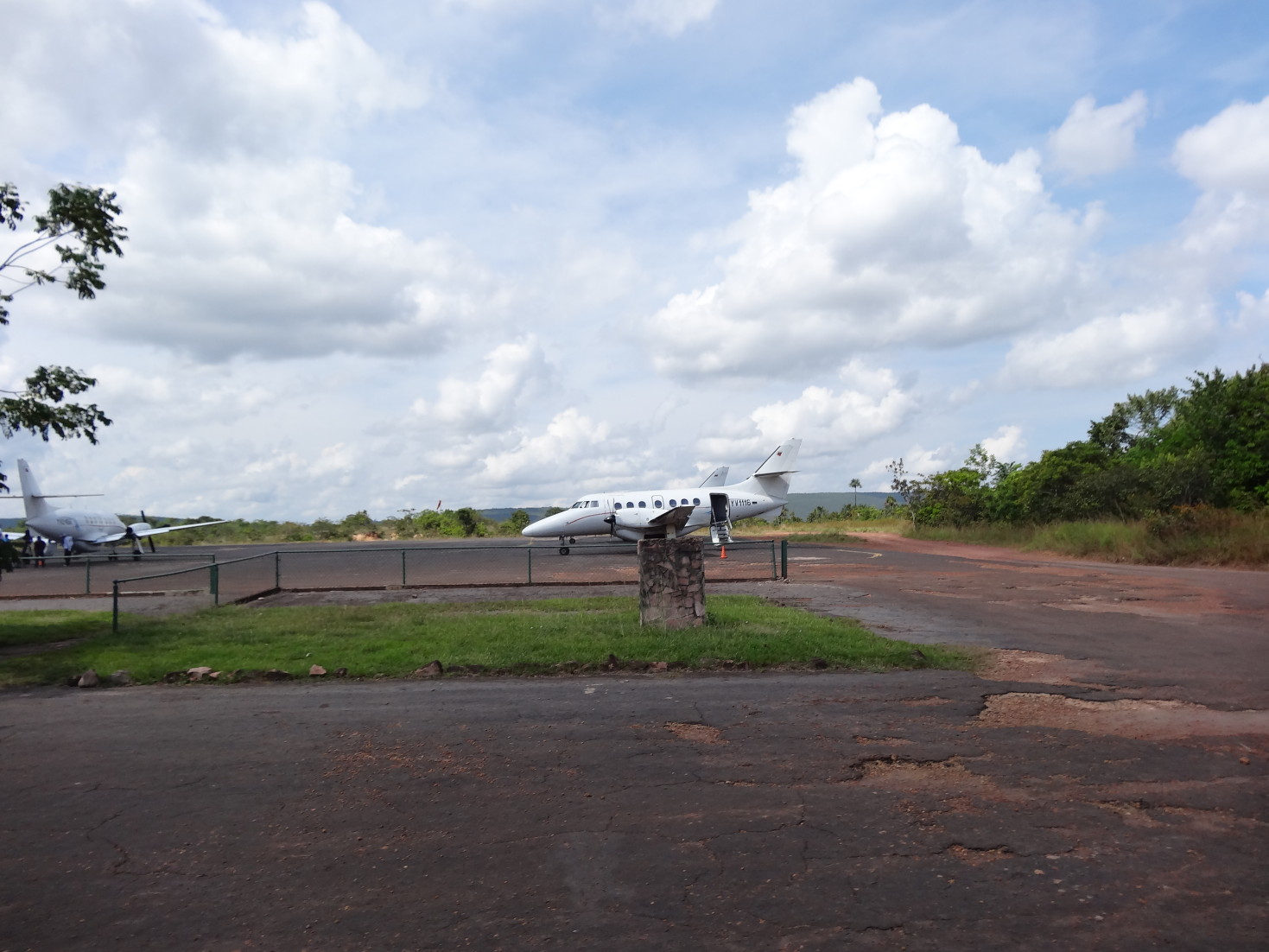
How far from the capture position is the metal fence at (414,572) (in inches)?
759

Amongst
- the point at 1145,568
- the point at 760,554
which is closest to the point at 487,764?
the point at 1145,568

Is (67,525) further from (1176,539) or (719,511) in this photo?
(1176,539)

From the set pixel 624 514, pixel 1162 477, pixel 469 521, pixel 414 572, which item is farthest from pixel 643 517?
pixel 469 521

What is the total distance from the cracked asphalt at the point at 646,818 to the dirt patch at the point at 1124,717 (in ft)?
0.13

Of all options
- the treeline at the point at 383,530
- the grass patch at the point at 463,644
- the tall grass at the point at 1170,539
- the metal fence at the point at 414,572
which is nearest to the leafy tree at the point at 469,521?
the treeline at the point at 383,530

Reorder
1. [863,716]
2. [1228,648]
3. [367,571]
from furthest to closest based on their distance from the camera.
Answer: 1. [367,571]
2. [1228,648]
3. [863,716]

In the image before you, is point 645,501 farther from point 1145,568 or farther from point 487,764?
point 487,764

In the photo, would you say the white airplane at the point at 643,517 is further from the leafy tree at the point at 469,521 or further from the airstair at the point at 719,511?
the leafy tree at the point at 469,521

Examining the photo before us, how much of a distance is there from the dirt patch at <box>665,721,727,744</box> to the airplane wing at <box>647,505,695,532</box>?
26857 mm

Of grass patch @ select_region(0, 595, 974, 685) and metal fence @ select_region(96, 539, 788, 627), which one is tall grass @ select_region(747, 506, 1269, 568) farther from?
grass patch @ select_region(0, 595, 974, 685)

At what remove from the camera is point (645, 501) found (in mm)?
36281

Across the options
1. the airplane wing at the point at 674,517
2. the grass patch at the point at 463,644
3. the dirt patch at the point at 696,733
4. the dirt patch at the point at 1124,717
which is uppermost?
the airplane wing at the point at 674,517

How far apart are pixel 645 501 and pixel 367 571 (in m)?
12.5

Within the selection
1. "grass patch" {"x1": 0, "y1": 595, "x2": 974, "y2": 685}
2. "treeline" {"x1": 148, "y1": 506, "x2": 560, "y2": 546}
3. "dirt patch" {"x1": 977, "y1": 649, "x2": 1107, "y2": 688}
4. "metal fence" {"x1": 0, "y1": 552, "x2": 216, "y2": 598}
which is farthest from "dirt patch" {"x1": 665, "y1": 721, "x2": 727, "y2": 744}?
"treeline" {"x1": 148, "y1": 506, "x2": 560, "y2": 546}
